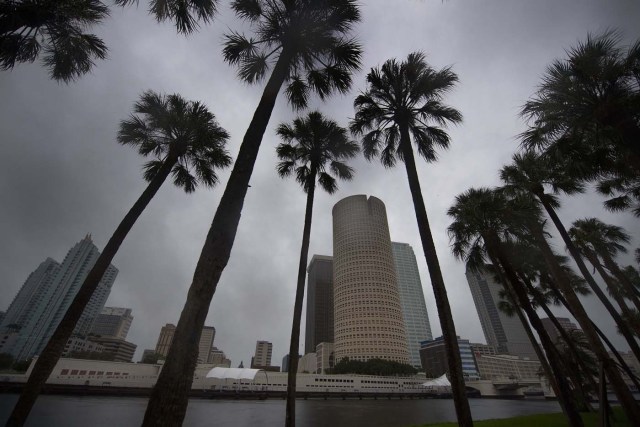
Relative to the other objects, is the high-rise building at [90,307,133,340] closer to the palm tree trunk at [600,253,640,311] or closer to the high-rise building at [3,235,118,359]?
the high-rise building at [3,235,118,359]

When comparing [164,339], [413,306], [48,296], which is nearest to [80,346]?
[48,296]

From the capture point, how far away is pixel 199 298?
394 centimetres

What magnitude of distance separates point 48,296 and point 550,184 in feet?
609

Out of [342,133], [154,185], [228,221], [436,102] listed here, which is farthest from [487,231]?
[154,185]

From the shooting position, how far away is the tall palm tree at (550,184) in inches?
617

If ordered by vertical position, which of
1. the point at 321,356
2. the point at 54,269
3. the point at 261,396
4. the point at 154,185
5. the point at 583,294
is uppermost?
the point at 54,269

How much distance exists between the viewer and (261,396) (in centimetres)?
6147

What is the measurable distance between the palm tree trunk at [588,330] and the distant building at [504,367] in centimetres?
16055

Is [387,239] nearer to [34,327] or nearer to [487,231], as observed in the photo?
[487,231]

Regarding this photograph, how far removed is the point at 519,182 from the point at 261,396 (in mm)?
66337

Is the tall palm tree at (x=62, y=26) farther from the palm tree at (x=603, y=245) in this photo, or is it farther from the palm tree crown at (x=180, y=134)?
the palm tree at (x=603, y=245)

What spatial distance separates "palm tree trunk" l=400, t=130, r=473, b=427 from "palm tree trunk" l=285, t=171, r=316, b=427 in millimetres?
5051

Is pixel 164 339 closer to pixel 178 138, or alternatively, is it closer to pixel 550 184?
pixel 178 138

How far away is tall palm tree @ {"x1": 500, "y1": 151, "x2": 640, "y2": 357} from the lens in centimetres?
1567
